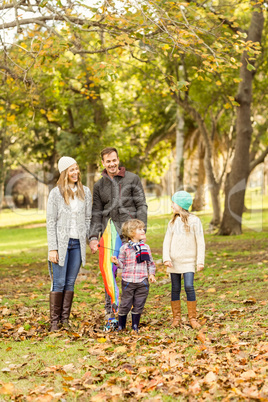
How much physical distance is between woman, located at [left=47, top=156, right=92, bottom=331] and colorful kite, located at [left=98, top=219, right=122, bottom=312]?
27cm

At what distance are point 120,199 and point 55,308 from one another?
165cm

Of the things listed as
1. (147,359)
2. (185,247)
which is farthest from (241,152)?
(147,359)

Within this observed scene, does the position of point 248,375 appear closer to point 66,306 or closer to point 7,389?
point 7,389

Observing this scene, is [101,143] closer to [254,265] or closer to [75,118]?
[75,118]

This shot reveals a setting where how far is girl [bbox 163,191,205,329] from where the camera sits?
6.31 meters

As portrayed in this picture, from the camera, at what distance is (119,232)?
6418mm

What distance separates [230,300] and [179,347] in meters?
2.97

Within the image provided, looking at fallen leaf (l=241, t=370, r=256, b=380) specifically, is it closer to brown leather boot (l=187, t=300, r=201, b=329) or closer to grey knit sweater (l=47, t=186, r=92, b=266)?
brown leather boot (l=187, t=300, r=201, b=329)

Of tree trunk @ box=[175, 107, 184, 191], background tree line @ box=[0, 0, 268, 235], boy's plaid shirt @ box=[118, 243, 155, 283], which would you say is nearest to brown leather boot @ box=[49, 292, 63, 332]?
boy's plaid shirt @ box=[118, 243, 155, 283]

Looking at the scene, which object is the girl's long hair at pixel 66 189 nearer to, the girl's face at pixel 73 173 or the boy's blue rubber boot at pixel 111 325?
the girl's face at pixel 73 173

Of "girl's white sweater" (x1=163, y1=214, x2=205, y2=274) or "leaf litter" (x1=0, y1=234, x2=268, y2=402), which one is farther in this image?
"girl's white sweater" (x1=163, y1=214, x2=205, y2=274)

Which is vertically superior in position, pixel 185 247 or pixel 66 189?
pixel 66 189

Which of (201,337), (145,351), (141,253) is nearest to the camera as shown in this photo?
(145,351)

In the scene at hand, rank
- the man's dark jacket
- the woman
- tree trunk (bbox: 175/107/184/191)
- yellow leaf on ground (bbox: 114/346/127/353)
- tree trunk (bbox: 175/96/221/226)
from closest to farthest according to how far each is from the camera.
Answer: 1. yellow leaf on ground (bbox: 114/346/127/353)
2. the woman
3. the man's dark jacket
4. tree trunk (bbox: 175/96/221/226)
5. tree trunk (bbox: 175/107/184/191)
